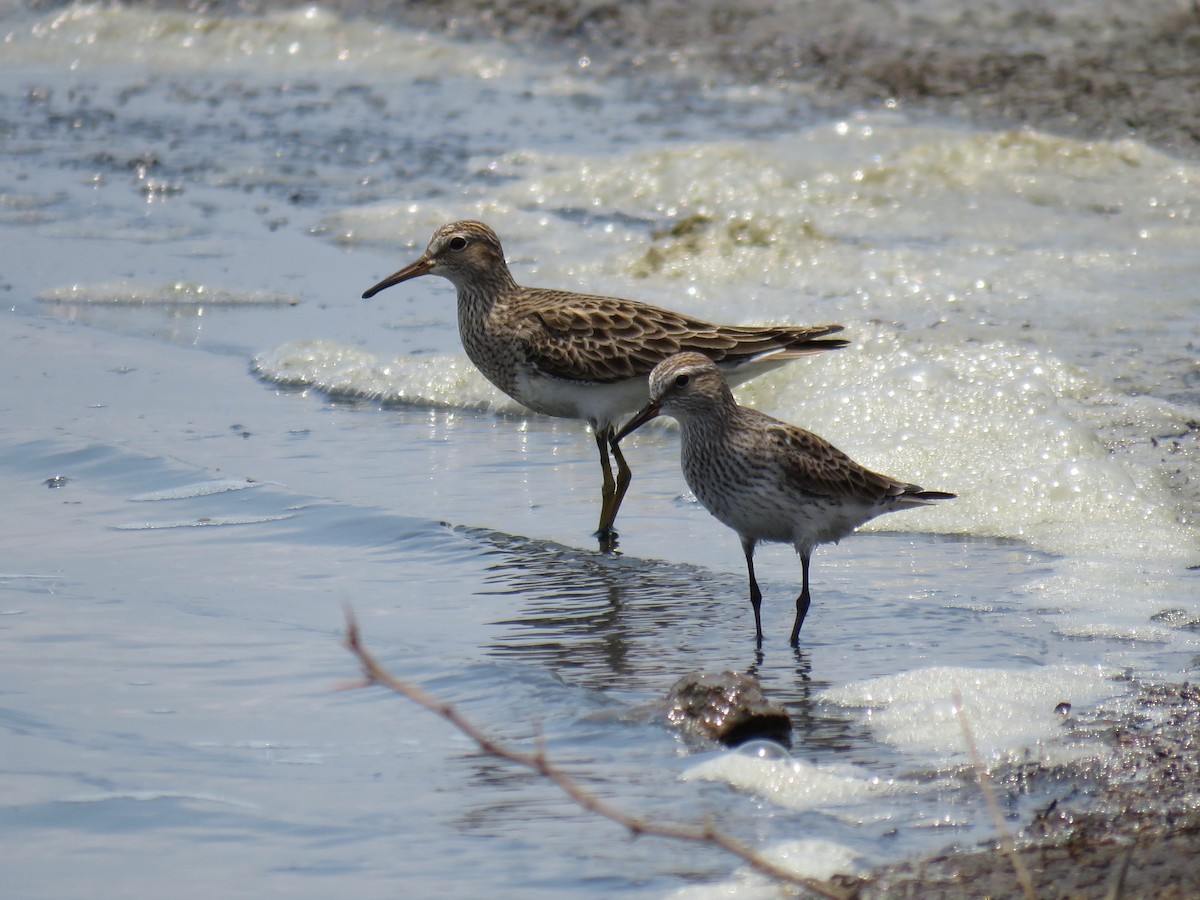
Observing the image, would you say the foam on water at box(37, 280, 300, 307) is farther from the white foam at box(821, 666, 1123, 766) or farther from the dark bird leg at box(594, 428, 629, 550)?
the white foam at box(821, 666, 1123, 766)

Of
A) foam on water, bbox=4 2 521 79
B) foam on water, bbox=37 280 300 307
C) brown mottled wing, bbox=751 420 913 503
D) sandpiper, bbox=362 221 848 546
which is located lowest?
brown mottled wing, bbox=751 420 913 503

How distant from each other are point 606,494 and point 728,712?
258 centimetres

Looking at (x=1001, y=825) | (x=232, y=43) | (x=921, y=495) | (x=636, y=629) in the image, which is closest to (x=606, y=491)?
(x=636, y=629)

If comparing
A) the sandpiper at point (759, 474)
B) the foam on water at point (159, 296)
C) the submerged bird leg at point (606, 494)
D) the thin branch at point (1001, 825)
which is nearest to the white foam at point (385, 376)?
the foam on water at point (159, 296)

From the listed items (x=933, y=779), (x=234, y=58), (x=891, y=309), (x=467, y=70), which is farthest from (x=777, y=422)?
(x=234, y=58)

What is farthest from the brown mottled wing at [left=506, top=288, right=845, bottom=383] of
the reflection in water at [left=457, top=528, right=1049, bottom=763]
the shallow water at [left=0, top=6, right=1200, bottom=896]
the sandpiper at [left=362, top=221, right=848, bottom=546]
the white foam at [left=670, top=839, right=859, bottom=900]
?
the white foam at [left=670, top=839, right=859, bottom=900]

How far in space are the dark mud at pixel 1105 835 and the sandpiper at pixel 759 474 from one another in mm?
1354

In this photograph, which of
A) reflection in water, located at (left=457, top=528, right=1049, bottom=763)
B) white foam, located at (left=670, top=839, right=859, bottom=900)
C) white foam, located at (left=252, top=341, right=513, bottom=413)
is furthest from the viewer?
white foam, located at (left=252, top=341, right=513, bottom=413)

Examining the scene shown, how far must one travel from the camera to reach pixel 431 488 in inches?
291

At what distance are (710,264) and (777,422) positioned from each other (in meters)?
4.85

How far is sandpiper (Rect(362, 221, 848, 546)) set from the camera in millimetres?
7246

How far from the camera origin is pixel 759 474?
18.5 feet

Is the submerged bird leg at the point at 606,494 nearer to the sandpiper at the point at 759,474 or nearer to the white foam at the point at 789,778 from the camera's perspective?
the sandpiper at the point at 759,474

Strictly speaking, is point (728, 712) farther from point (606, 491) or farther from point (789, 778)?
point (606, 491)
